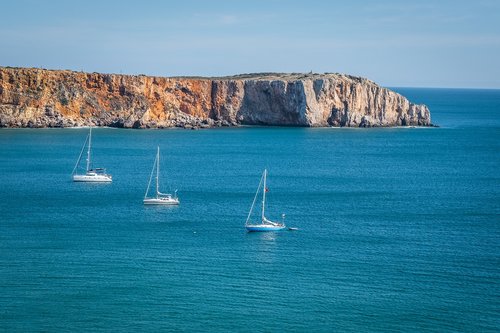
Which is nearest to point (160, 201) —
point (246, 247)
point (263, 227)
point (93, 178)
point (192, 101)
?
point (263, 227)

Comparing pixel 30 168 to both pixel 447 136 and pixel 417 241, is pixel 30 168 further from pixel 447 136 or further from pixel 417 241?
pixel 447 136

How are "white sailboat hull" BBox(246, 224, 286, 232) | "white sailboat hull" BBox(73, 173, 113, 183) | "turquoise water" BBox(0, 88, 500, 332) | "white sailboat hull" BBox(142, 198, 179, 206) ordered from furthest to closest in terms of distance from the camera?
"white sailboat hull" BBox(73, 173, 113, 183)
"white sailboat hull" BBox(142, 198, 179, 206)
"white sailboat hull" BBox(246, 224, 286, 232)
"turquoise water" BBox(0, 88, 500, 332)

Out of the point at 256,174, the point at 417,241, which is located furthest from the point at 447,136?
the point at 417,241

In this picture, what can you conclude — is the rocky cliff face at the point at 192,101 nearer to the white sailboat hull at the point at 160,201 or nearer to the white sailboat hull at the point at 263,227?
the white sailboat hull at the point at 160,201

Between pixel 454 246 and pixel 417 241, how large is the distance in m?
2.15

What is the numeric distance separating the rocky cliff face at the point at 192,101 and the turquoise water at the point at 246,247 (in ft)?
73.9

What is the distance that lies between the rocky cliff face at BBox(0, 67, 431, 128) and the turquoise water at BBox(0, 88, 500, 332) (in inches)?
887

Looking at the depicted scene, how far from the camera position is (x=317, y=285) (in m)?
39.1

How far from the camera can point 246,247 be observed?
46.3m

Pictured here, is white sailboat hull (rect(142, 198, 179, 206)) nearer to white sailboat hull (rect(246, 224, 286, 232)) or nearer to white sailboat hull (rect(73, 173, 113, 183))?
white sailboat hull (rect(246, 224, 286, 232))

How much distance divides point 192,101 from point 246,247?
72.5 m

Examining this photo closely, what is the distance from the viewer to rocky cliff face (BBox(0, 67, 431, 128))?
106 meters

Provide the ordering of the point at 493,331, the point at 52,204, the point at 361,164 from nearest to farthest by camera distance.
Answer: the point at 493,331, the point at 52,204, the point at 361,164

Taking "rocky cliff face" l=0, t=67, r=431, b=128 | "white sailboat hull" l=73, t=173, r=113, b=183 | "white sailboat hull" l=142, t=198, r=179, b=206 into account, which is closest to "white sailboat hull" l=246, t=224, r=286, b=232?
"white sailboat hull" l=142, t=198, r=179, b=206
